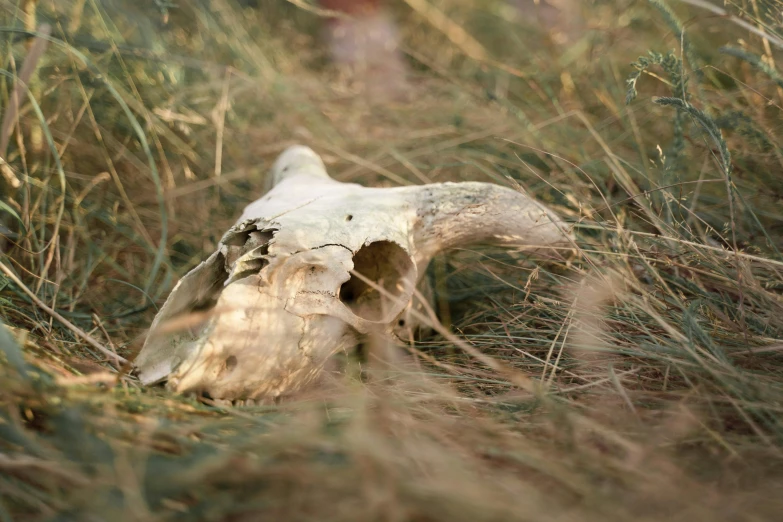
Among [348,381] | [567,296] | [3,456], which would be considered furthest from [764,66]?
[3,456]

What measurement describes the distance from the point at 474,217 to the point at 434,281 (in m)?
0.30

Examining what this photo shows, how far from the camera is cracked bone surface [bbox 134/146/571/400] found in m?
1.27

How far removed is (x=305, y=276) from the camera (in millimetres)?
1420

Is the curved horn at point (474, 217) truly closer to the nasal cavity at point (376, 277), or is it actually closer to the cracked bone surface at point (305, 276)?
the cracked bone surface at point (305, 276)

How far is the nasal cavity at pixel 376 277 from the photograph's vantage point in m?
1.59

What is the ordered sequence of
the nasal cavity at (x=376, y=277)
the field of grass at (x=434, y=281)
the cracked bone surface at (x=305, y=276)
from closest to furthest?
1. the field of grass at (x=434, y=281)
2. the cracked bone surface at (x=305, y=276)
3. the nasal cavity at (x=376, y=277)

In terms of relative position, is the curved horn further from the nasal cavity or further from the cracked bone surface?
the nasal cavity

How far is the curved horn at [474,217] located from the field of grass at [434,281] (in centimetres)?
11

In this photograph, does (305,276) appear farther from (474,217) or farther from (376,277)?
(474,217)

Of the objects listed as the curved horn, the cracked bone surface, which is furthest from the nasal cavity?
the curved horn

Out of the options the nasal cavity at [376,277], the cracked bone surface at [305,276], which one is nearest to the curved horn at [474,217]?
the cracked bone surface at [305,276]

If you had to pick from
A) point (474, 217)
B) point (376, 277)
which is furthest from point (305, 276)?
point (474, 217)

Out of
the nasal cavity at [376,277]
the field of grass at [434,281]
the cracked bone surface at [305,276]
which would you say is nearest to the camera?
the field of grass at [434,281]

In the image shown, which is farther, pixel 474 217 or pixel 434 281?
pixel 434 281
